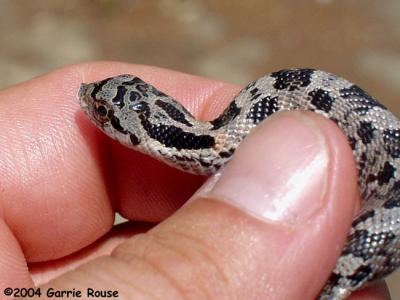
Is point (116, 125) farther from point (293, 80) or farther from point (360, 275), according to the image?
point (360, 275)

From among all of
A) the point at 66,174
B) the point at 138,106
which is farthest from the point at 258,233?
the point at 66,174

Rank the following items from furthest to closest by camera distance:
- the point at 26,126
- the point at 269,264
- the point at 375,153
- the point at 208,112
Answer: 1. the point at 208,112
2. the point at 26,126
3. the point at 375,153
4. the point at 269,264

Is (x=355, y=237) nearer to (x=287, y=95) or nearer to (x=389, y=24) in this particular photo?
(x=287, y=95)

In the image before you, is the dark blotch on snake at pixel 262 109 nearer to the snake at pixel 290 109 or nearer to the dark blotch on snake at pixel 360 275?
the snake at pixel 290 109

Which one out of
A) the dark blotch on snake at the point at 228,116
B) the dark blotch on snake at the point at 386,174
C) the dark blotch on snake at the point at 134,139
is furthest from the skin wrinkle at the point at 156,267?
the dark blotch on snake at the point at 386,174

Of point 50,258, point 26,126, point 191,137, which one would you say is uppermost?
point 191,137

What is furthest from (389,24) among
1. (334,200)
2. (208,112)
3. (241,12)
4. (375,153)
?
(334,200)
